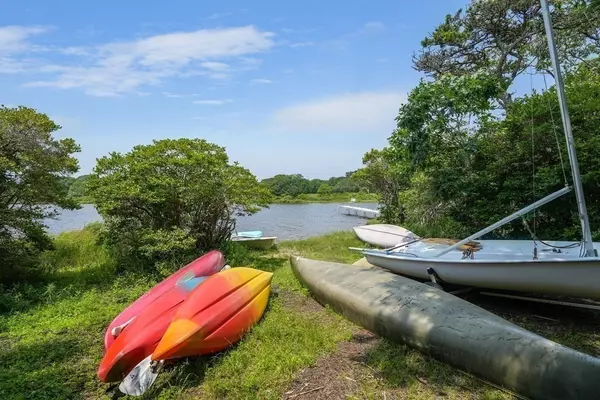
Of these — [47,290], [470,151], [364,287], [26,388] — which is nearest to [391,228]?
[470,151]

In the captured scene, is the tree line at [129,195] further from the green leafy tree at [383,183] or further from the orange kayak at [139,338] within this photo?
the green leafy tree at [383,183]

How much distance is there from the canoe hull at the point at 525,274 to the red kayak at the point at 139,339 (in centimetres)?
355

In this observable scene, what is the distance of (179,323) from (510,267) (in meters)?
3.88

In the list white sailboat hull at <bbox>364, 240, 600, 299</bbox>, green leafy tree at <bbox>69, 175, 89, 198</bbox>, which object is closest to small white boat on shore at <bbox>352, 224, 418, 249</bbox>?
white sailboat hull at <bbox>364, 240, 600, 299</bbox>

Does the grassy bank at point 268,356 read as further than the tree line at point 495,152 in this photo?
No

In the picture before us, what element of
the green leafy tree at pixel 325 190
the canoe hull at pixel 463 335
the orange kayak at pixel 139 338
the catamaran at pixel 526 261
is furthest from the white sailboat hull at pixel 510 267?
the green leafy tree at pixel 325 190

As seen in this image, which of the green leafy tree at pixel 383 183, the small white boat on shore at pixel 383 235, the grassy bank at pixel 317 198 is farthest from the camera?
the grassy bank at pixel 317 198

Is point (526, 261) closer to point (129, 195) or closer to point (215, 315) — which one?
point (215, 315)

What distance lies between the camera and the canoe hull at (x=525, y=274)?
414cm

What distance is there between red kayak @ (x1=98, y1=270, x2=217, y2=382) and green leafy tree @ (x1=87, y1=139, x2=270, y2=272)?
2.53 metres

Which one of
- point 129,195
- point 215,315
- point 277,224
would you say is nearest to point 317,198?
point 277,224

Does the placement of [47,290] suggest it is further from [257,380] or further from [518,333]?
[518,333]

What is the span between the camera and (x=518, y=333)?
3.40 metres

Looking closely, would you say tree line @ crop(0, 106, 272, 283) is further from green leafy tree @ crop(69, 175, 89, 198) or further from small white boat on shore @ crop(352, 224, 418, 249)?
small white boat on shore @ crop(352, 224, 418, 249)
